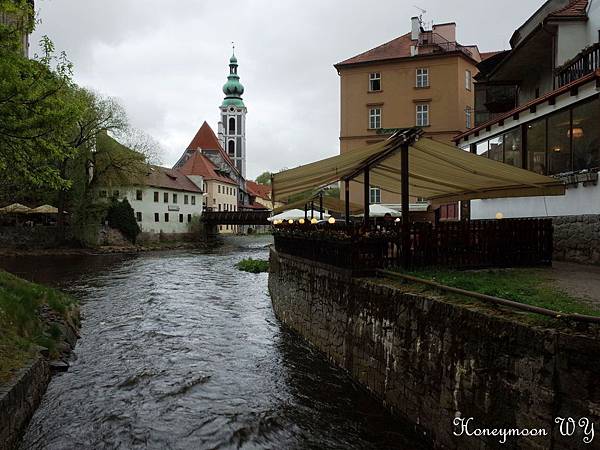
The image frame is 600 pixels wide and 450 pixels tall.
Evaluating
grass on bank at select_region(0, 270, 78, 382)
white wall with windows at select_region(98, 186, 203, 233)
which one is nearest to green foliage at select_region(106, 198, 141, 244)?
white wall with windows at select_region(98, 186, 203, 233)

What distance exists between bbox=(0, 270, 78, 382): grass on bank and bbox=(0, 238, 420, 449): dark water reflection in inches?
32.2

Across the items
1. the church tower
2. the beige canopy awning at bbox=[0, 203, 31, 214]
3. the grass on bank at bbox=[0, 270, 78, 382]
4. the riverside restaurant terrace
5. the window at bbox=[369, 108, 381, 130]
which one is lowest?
the grass on bank at bbox=[0, 270, 78, 382]

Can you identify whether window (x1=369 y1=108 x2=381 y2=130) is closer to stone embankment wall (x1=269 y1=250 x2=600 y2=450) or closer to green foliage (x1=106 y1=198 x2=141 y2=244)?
green foliage (x1=106 y1=198 x2=141 y2=244)

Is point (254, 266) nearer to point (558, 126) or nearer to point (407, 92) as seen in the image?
point (407, 92)

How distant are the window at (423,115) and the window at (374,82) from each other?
344 cm

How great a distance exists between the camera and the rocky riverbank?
6219 millimetres

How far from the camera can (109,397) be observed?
8047mm

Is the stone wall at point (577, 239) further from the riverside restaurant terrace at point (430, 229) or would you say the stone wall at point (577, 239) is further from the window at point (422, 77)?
the window at point (422, 77)

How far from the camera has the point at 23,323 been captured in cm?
959

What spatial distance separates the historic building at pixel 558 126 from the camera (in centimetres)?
1070

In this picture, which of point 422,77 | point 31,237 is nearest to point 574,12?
point 422,77

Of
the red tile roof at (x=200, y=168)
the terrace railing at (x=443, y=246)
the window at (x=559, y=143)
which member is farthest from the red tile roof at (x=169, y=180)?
the terrace railing at (x=443, y=246)

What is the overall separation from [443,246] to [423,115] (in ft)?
92.3

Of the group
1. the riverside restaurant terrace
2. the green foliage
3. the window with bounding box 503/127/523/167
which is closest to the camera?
the riverside restaurant terrace
